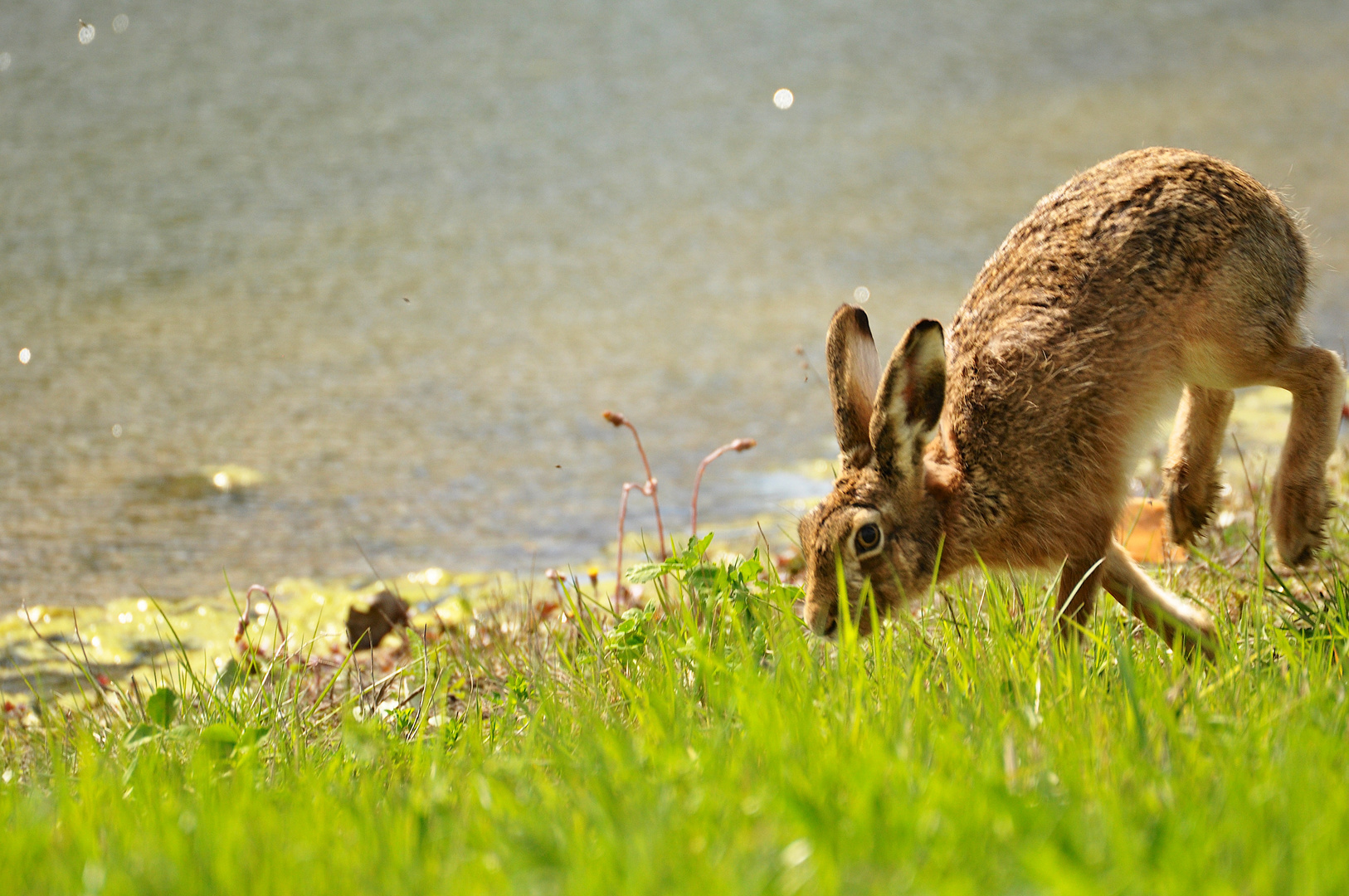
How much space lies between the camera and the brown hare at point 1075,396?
9.89ft

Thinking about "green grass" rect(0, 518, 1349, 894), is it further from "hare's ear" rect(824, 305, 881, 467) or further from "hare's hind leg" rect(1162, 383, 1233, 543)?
"hare's hind leg" rect(1162, 383, 1233, 543)

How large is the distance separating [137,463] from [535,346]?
2013 mm

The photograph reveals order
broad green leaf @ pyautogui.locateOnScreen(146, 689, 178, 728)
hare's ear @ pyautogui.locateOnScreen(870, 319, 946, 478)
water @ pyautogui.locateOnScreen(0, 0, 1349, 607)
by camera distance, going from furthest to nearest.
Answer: water @ pyautogui.locateOnScreen(0, 0, 1349, 607), hare's ear @ pyautogui.locateOnScreen(870, 319, 946, 478), broad green leaf @ pyautogui.locateOnScreen(146, 689, 178, 728)

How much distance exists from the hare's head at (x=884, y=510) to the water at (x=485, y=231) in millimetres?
1615

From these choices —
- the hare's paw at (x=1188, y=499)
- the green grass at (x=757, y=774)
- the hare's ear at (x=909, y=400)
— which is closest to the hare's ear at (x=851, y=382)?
the hare's ear at (x=909, y=400)

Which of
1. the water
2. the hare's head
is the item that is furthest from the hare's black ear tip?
the water

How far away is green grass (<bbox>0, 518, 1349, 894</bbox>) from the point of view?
157cm

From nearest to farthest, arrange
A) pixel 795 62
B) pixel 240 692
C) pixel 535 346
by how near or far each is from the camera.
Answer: pixel 240 692 → pixel 535 346 → pixel 795 62

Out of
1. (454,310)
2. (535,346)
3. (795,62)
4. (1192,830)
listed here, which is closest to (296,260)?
(454,310)

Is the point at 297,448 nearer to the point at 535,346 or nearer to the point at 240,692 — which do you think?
the point at 535,346

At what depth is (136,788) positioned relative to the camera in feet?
7.37

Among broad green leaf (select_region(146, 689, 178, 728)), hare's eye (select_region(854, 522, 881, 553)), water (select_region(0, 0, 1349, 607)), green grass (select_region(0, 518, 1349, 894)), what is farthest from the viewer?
water (select_region(0, 0, 1349, 607))

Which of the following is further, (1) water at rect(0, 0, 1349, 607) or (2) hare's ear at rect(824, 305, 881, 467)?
(1) water at rect(0, 0, 1349, 607)

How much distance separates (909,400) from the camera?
2959 mm
